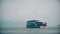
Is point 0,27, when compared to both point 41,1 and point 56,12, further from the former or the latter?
point 56,12

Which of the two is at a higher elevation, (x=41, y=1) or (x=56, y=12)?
(x=41, y=1)

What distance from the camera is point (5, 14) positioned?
3209 mm

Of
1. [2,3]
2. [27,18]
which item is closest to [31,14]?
[27,18]

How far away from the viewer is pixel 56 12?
10.6 feet

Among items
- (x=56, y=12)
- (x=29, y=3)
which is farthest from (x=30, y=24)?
(x=56, y=12)

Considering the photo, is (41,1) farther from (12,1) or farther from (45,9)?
(12,1)

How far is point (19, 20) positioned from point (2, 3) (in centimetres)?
62

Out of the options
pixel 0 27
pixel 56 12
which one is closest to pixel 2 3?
pixel 0 27

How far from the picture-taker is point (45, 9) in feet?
10.5

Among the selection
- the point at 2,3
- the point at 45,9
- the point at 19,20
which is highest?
the point at 2,3

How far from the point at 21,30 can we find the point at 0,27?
1.79 ft

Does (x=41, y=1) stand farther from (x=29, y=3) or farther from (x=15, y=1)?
(x=15, y=1)

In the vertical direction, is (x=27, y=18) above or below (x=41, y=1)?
below

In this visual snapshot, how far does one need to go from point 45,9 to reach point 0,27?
125 cm
